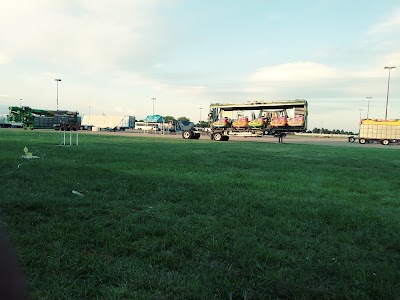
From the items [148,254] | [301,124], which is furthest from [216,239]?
[301,124]

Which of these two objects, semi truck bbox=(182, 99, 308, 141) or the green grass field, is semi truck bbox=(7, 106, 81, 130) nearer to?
semi truck bbox=(182, 99, 308, 141)

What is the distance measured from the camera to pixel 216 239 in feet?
15.0

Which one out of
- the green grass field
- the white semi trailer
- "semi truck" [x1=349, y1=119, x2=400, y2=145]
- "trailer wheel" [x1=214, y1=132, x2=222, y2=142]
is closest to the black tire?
"trailer wheel" [x1=214, y1=132, x2=222, y2=142]

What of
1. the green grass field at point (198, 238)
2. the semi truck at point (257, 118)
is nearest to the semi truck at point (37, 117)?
the semi truck at point (257, 118)

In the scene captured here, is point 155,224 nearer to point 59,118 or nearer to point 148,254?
point 148,254

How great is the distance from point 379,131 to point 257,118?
2524 cm

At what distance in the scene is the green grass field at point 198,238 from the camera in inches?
132

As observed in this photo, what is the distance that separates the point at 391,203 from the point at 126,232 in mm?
5269

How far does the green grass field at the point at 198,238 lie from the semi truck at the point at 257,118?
92.2 ft

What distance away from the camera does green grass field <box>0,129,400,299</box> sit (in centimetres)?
334

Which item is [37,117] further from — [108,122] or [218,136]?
[218,136]

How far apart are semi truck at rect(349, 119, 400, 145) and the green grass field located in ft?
164

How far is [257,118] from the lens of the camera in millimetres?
38375

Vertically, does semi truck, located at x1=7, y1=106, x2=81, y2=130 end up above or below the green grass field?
above
